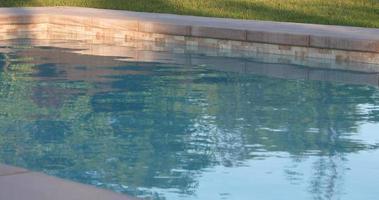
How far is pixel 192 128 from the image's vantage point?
8.48 m

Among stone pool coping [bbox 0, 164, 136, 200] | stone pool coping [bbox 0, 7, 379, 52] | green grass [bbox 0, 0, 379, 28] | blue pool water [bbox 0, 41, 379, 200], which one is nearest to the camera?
stone pool coping [bbox 0, 164, 136, 200]

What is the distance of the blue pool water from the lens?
671cm

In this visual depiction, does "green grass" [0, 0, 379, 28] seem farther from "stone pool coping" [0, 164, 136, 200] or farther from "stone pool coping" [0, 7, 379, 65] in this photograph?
"stone pool coping" [0, 164, 136, 200]

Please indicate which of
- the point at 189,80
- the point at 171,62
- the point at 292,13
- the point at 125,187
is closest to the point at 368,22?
the point at 292,13

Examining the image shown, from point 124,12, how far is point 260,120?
7.18m

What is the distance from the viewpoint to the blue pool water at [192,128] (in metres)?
6.71

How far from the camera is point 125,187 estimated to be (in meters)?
6.48

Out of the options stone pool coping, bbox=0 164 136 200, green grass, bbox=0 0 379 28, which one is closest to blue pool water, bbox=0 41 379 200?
stone pool coping, bbox=0 164 136 200

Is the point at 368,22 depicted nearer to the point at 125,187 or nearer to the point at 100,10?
the point at 100,10

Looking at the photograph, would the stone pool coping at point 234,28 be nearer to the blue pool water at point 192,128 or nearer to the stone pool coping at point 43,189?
the blue pool water at point 192,128

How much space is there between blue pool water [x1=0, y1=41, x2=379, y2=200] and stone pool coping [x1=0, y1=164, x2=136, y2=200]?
0.89 m

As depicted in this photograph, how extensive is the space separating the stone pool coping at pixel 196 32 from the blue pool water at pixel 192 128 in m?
0.52

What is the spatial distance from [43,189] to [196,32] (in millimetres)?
8343

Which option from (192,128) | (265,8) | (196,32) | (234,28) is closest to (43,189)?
(192,128)
